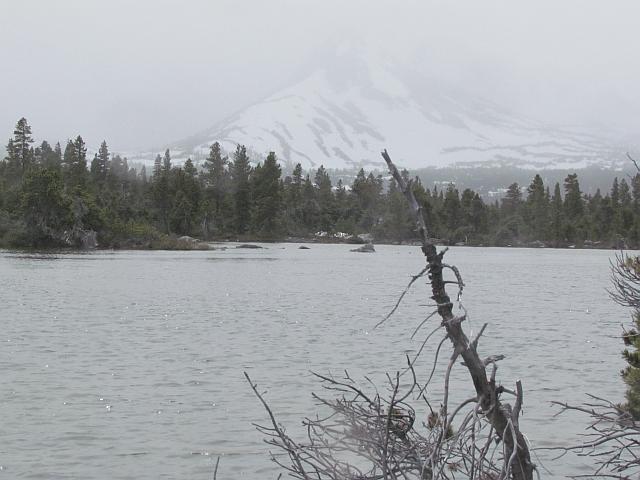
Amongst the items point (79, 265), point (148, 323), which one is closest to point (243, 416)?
point (148, 323)

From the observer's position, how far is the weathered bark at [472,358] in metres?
4.39

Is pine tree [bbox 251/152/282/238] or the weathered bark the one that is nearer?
the weathered bark

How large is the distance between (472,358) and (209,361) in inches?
544

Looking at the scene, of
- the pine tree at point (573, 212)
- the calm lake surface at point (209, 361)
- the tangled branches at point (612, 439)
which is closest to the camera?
the tangled branches at point (612, 439)

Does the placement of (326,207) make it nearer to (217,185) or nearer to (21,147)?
(217,185)

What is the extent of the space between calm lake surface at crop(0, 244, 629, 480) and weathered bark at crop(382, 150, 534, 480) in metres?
5.88

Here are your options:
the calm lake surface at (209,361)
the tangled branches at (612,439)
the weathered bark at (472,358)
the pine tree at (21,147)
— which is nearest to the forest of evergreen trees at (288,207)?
the pine tree at (21,147)

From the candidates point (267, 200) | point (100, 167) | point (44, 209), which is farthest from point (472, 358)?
point (100, 167)

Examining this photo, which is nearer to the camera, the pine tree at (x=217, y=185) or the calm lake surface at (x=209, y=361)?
the calm lake surface at (x=209, y=361)

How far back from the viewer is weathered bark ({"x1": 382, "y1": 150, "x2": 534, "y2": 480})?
4387mm

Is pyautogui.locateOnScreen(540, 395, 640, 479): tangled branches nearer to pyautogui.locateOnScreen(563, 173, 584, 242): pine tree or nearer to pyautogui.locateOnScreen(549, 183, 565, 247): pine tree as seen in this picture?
pyautogui.locateOnScreen(549, 183, 565, 247): pine tree

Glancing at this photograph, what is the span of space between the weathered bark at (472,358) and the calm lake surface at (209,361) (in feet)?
19.3

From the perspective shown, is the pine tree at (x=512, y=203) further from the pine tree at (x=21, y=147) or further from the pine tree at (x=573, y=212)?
the pine tree at (x=21, y=147)

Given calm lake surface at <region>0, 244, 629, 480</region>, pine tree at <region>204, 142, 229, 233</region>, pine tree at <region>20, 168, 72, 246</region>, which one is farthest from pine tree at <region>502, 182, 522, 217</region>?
calm lake surface at <region>0, 244, 629, 480</region>
